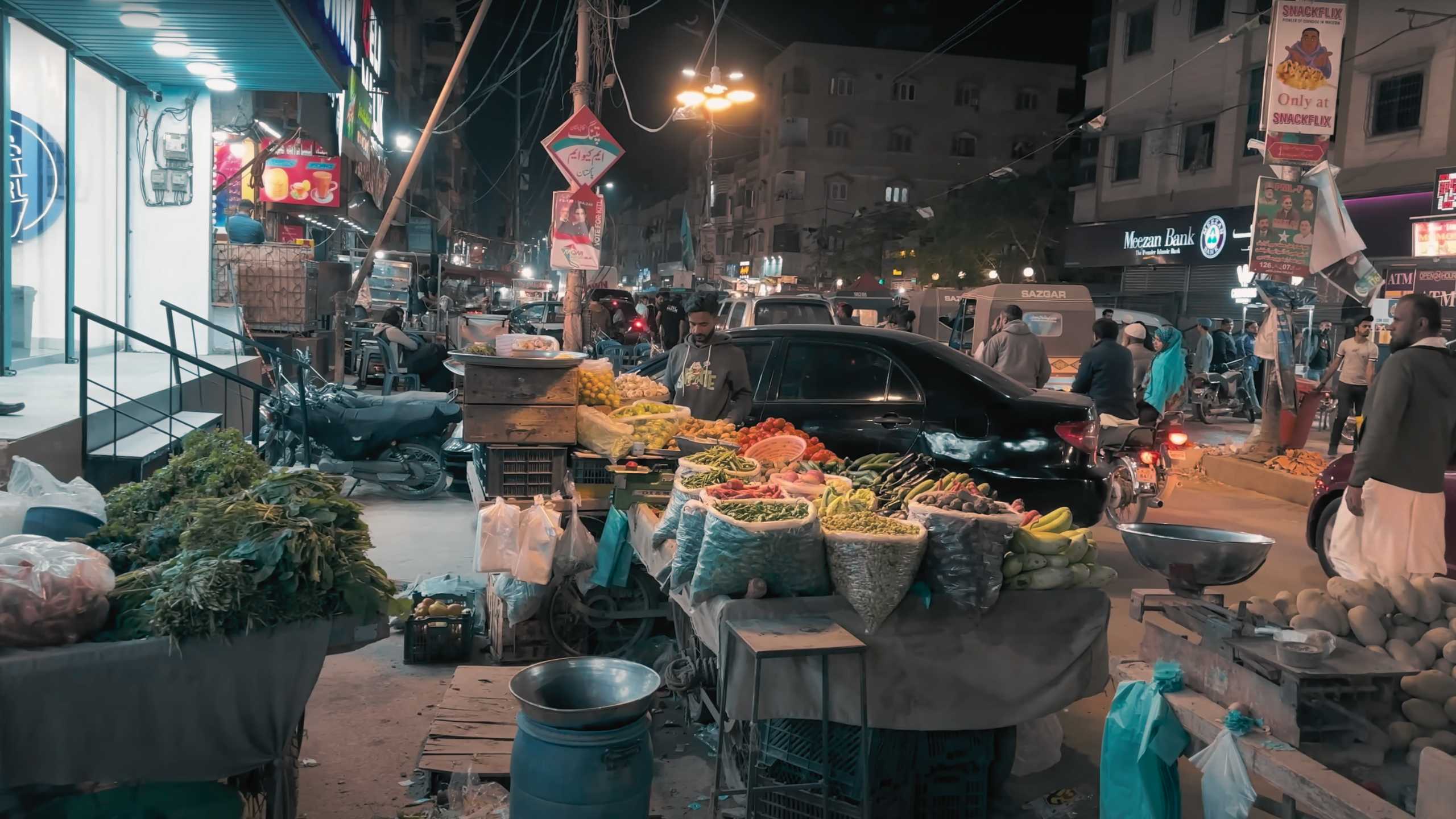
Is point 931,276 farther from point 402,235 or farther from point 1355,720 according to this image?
point 1355,720

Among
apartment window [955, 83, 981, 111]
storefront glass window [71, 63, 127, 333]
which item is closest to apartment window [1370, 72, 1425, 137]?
storefront glass window [71, 63, 127, 333]

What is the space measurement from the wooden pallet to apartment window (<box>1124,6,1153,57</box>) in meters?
30.5

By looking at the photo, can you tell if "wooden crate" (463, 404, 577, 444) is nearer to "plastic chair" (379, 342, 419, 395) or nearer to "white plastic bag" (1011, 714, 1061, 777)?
"white plastic bag" (1011, 714, 1061, 777)

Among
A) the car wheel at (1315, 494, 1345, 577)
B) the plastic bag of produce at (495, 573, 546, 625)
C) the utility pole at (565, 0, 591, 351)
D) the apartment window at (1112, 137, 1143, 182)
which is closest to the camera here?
the plastic bag of produce at (495, 573, 546, 625)

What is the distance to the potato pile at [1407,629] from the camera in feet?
9.73

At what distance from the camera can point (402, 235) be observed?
4628 centimetres

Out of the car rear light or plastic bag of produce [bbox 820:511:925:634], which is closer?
plastic bag of produce [bbox 820:511:925:634]

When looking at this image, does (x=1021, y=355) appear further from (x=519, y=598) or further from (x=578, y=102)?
(x=519, y=598)

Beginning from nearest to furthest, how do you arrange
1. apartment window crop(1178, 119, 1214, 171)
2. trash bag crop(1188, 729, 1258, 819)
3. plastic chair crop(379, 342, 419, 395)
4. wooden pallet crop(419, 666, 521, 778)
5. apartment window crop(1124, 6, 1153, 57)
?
trash bag crop(1188, 729, 1258, 819), wooden pallet crop(419, 666, 521, 778), plastic chair crop(379, 342, 419, 395), apartment window crop(1178, 119, 1214, 171), apartment window crop(1124, 6, 1153, 57)

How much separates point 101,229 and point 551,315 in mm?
24868

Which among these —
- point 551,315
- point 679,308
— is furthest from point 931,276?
point 679,308

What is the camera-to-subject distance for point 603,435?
6121mm

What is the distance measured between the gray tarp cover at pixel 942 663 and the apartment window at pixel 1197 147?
1060 inches

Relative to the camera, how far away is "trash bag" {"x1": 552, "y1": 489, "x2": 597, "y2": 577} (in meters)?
5.97
